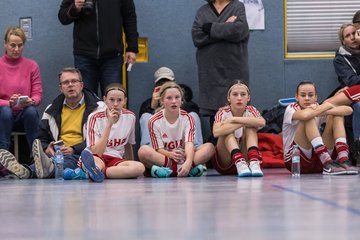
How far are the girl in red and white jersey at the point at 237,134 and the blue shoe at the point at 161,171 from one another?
0.48m

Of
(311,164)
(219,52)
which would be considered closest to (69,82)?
(219,52)

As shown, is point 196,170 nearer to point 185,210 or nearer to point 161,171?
point 161,171

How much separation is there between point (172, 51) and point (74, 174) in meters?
2.47

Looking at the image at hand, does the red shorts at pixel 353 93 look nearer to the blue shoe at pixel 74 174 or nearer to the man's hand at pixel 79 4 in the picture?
the blue shoe at pixel 74 174

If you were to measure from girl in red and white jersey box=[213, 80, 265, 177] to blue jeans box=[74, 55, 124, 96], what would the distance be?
1298mm

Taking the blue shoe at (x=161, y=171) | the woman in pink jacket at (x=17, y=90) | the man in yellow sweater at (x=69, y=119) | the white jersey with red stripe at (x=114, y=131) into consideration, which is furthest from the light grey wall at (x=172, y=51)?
the blue shoe at (x=161, y=171)

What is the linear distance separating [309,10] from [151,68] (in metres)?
1.89

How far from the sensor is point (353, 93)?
7.06 m

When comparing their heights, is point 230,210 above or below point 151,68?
below

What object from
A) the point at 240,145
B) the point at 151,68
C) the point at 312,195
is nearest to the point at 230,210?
the point at 312,195

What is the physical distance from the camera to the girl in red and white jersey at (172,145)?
6586 millimetres

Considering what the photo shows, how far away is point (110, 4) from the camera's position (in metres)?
7.62

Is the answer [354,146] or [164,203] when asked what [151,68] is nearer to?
[354,146]

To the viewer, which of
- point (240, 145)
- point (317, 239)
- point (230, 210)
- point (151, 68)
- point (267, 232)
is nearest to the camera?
point (317, 239)
